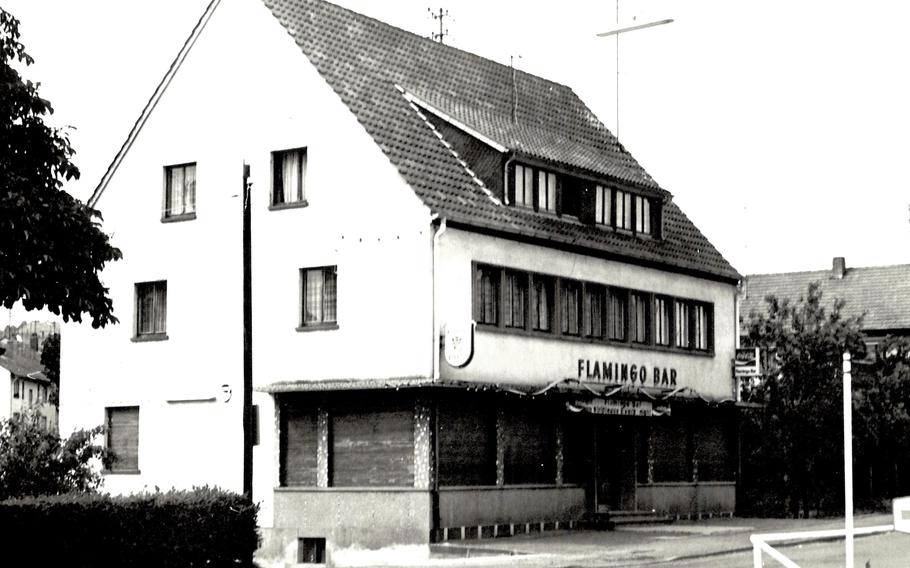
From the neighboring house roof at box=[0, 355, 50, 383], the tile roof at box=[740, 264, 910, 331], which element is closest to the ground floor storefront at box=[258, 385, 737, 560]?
the tile roof at box=[740, 264, 910, 331]

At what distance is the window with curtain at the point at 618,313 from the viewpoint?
39438 mm

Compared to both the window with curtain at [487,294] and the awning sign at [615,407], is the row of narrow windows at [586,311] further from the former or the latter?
the awning sign at [615,407]

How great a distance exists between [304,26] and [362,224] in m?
5.56

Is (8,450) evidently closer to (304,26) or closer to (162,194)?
(162,194)

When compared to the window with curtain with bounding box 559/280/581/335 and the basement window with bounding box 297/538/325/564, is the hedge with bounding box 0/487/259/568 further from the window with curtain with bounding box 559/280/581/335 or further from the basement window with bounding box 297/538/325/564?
the window with curtain with bounding box 559/280/581/335

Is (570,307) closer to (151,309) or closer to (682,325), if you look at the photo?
(682,325)

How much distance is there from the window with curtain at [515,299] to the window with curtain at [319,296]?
11.9 ft

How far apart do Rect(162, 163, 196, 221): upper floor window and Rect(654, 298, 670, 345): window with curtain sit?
38.5 feet

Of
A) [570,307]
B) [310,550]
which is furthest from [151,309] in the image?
[570,307]

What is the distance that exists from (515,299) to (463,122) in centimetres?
424

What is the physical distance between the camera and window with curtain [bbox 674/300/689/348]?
42250 mm

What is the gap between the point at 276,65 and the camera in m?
36.4

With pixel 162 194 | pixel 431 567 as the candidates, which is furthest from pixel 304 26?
pixel 431 567

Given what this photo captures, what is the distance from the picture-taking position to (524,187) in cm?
3700
